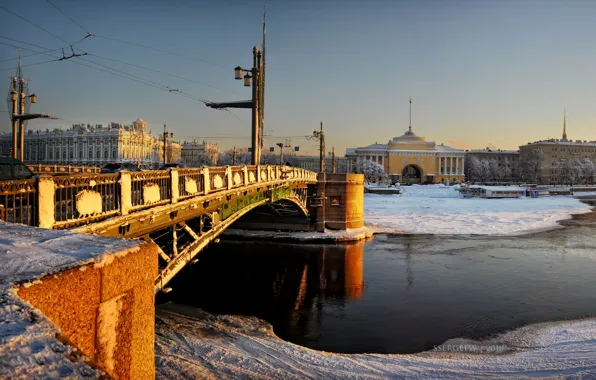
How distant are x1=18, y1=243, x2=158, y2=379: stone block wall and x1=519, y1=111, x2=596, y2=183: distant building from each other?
136 m

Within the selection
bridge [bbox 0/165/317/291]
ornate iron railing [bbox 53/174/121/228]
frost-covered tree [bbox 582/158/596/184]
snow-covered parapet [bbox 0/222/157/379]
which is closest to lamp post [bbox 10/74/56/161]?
bridge [bbox 0/165/317/291]

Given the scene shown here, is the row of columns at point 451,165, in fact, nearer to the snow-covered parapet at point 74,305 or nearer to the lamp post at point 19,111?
the lamp post at point 19,111

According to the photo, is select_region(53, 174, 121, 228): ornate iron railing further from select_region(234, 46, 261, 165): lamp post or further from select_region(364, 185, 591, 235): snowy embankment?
select_region(364, 185, 591, 235): snowy embankment

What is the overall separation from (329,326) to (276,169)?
847 cm

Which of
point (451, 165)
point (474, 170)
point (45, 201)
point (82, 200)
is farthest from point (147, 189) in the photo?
point (474, 170)

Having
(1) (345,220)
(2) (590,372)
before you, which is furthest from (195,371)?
(1) (345,220)

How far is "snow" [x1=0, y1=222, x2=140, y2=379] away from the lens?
1856 millimetres

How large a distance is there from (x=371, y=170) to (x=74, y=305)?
107m

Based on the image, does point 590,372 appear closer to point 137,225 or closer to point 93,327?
point 137,225

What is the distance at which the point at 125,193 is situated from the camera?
7.70 m

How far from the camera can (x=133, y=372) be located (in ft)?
10.8

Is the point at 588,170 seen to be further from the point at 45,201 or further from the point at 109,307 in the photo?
the point at 109,307

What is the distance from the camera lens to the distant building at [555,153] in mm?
125875

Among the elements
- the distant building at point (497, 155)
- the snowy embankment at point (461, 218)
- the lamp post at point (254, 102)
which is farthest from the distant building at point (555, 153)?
the lamp post at point (254, 102)
